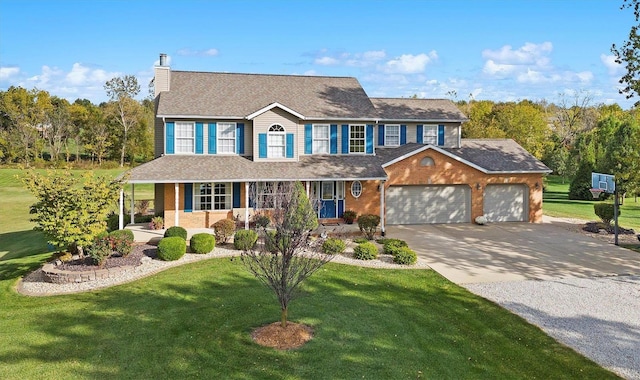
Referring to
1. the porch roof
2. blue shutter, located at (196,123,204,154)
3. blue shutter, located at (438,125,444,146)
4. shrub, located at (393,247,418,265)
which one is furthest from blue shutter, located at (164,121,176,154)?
blue shutter, located at (438,125,444,146)

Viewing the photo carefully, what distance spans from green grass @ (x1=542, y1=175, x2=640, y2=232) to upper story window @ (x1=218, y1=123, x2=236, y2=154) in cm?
2149

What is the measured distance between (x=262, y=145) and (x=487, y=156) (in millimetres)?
14102

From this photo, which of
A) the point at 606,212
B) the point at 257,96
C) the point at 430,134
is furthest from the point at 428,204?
the point at 257,96

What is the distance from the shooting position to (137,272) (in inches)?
627

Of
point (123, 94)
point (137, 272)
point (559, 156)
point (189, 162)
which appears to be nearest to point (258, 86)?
point (189, 162)

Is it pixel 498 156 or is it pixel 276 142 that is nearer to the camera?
pixel 276 142

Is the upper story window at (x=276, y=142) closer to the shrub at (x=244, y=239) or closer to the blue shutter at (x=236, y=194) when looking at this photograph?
the blue shutter at (x=236, y=194)

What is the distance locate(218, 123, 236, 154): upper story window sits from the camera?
2444cm

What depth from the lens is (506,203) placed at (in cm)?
2719

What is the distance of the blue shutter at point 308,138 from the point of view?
25.2 metres

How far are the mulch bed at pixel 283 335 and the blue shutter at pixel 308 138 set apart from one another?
50.4ft

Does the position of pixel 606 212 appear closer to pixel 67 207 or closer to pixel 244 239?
pixel 244 239

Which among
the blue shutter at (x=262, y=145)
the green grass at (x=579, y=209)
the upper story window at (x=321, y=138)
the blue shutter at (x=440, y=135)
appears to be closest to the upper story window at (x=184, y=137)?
the blue shutter at (x=262, y=145)

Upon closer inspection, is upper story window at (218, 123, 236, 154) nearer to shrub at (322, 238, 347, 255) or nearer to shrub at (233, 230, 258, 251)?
shrub at (233, 230, 258, 251)
